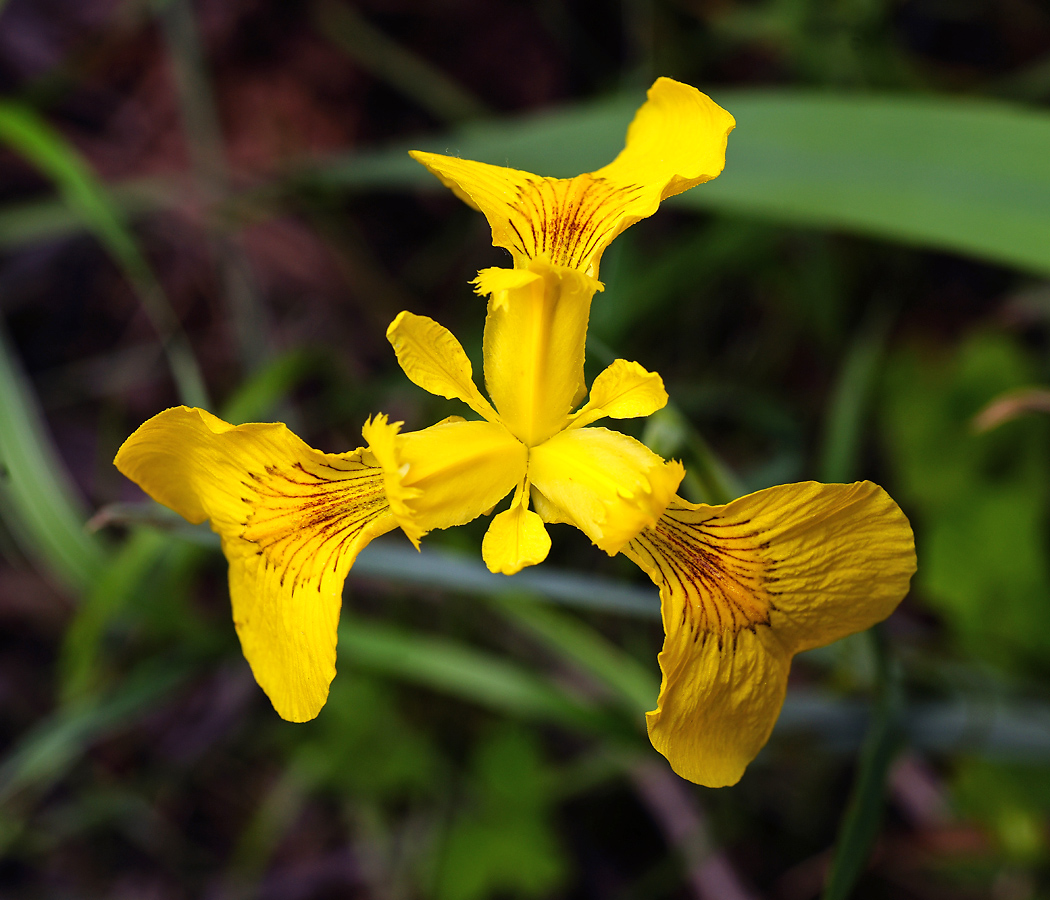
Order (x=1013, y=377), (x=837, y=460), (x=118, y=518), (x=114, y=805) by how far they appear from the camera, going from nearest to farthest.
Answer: (x=118, y=518)
(x=837, y=460)
(x=1013, y=377)
(x=114, y=805)

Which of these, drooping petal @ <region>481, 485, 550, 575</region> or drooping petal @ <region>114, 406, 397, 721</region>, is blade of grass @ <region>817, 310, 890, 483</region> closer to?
drooping petal @ <region>481, 485, 550, 575</region>

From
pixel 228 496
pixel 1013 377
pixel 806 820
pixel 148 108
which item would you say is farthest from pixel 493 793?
pixel 148 108

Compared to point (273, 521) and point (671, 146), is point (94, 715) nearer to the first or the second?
point (273, 521)

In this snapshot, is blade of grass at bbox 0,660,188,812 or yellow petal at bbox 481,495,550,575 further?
blade of grass at bbox 0,660,188,812

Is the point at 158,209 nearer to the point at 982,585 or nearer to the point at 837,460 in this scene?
the point at 837,460

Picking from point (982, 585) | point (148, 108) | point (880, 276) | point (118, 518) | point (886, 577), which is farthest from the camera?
point (148, 108)

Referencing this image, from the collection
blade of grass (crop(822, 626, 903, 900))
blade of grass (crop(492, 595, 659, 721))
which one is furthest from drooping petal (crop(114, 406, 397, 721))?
blade of grass (crop(492, 595, 659, 721))

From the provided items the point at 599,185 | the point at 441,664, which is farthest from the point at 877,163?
the point at 441,664
